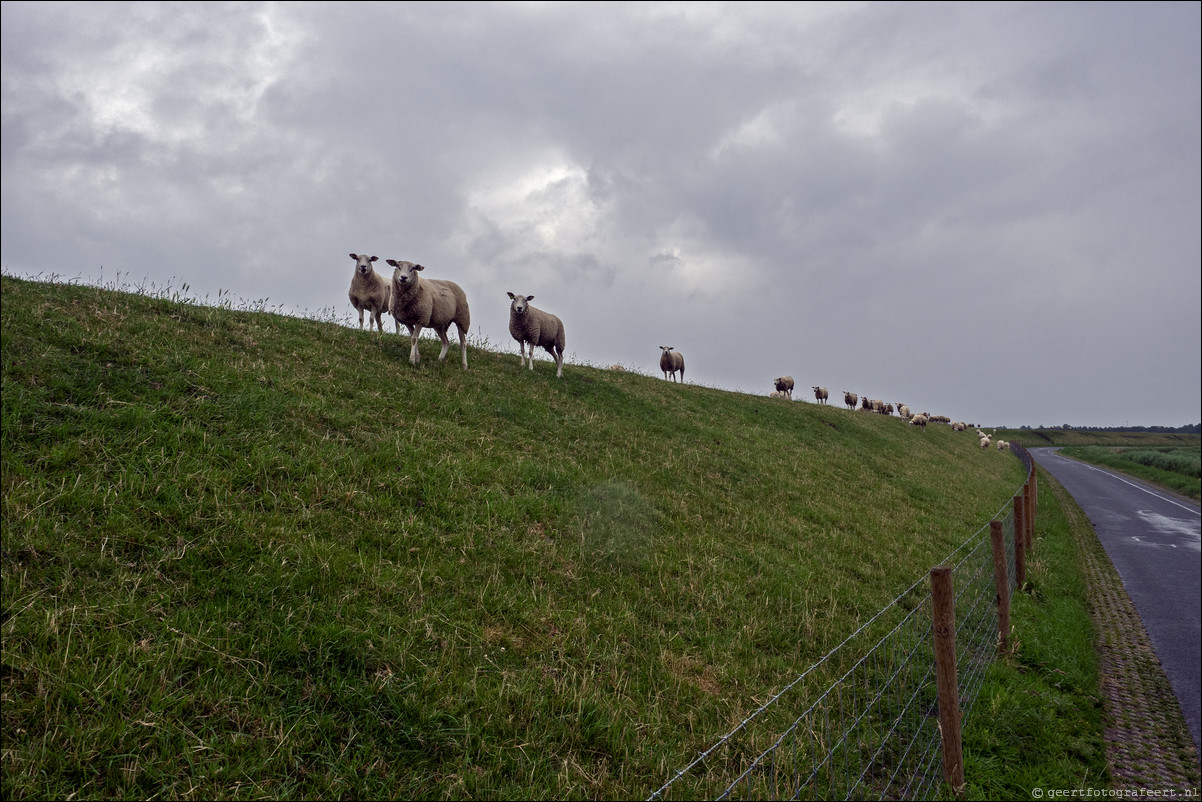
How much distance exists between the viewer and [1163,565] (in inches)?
521

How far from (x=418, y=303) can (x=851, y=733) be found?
1184cm

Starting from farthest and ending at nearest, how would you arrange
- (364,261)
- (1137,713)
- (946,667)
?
1. (364,261)
2. (1137,713)
3. (946,667)

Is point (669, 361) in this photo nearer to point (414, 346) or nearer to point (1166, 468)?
point (414, 346)

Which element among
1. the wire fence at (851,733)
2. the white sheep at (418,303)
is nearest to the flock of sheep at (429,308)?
the white sheep at (418,303)

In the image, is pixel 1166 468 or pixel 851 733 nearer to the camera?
pixel 851 733

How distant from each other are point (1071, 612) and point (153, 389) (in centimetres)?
1482

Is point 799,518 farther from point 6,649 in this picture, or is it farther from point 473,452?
point 6,649

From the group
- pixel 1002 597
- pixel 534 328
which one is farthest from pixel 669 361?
pixel 1002 597

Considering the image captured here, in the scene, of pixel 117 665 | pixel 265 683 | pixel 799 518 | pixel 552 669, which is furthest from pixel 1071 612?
pixel 117 665

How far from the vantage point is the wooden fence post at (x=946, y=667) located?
4543 mm

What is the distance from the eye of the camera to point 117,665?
3.89m

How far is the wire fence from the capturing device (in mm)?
4199

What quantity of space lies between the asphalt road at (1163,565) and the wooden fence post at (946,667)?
336 centimetres

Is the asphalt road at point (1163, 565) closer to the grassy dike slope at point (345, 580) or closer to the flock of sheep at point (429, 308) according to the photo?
the grassy dike slope at point (345, 580)
